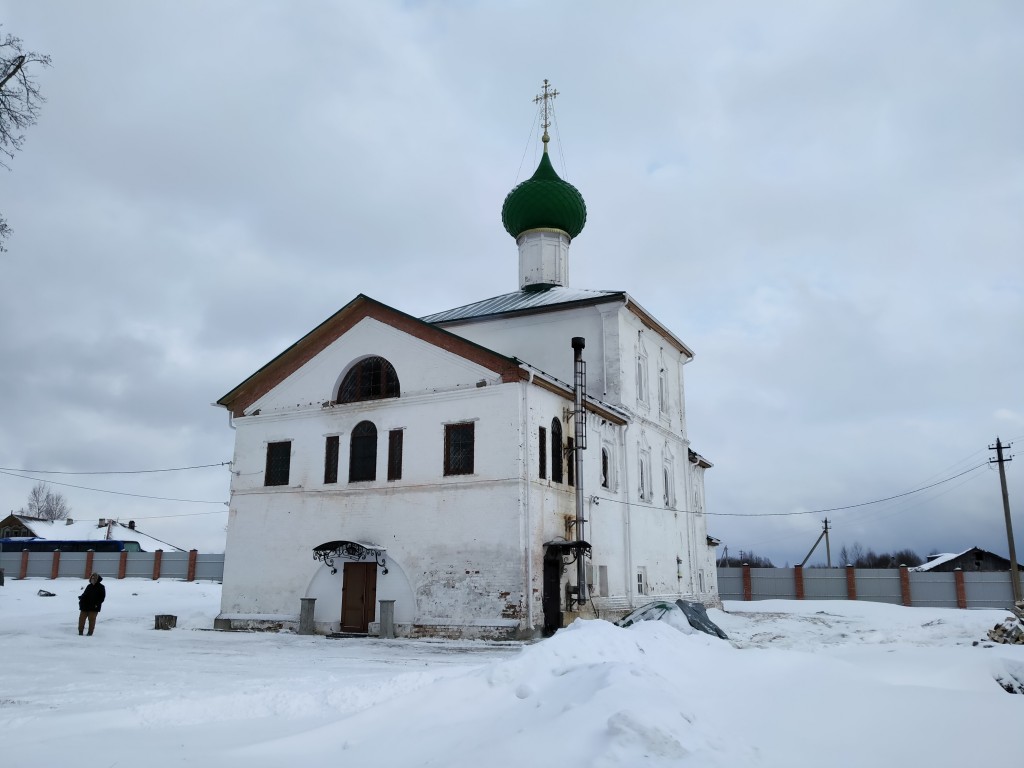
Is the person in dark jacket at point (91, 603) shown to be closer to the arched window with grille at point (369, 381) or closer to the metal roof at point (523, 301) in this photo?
the arched window with grille at point (369, 381)

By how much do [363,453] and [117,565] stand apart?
25347mm

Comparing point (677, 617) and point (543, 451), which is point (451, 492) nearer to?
point (543, 451)

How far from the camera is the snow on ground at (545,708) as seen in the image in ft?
21.3

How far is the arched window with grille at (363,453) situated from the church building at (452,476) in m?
0.04

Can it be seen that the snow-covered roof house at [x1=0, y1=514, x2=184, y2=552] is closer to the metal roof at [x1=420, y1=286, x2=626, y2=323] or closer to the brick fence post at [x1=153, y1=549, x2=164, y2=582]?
the brick fence post at [x1=153, y1=549, x2=164, y2=582]

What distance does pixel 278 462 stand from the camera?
75.9 ft

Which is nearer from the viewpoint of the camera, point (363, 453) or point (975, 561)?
point (363, 453)

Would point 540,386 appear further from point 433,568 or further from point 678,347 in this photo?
point 678,347

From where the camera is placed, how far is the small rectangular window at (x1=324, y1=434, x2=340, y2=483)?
72.6 ft

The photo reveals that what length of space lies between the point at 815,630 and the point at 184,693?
18.2 meters

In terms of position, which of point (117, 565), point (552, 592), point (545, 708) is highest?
point (117, 565)

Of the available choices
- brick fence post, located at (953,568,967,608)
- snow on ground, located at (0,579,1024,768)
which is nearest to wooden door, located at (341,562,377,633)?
snow on ground, located at (0,579,1024,768)

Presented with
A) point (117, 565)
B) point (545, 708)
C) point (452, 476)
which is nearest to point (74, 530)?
point (117, 565)

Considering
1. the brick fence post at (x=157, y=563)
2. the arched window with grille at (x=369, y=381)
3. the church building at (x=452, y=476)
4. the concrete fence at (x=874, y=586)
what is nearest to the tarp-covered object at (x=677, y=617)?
the church building at (x=452, y=476)
